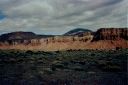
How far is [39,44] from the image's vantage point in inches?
6432

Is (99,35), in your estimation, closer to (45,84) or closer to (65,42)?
(65,42)

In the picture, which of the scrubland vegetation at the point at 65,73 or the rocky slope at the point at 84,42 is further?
the rocky slope at the point at 84,42

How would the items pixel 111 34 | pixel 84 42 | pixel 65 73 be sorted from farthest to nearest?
1. pixel 84 42
2. pixel 111 34
3. pixel 65 73

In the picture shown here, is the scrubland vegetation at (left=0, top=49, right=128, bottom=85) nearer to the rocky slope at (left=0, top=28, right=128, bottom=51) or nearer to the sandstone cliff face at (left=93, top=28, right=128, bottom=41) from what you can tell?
the rocky slope at (left=0, top=28, right=128, bottom=51)

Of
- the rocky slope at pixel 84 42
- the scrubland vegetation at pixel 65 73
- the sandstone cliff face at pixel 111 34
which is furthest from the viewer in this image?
the sandstone cliff face at pixel 111 34

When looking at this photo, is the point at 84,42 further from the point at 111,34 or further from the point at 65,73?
the point at 65,73

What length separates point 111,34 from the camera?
152 metres

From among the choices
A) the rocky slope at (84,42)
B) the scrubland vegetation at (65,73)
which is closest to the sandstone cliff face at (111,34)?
the rocky slope at (84,42)

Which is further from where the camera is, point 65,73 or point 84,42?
point 84,42

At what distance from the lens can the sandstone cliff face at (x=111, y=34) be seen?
471 ft

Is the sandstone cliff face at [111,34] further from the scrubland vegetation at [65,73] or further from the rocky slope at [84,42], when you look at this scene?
the scrubland vegetation at [65,73]

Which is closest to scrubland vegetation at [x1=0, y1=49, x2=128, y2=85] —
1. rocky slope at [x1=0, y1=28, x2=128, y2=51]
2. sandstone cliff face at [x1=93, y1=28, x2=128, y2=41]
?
rocky slope at [x1=0, y1=28, x2=128, y2=51]

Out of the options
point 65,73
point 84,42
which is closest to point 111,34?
point 84,42

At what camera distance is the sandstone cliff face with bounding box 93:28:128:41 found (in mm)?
143500
